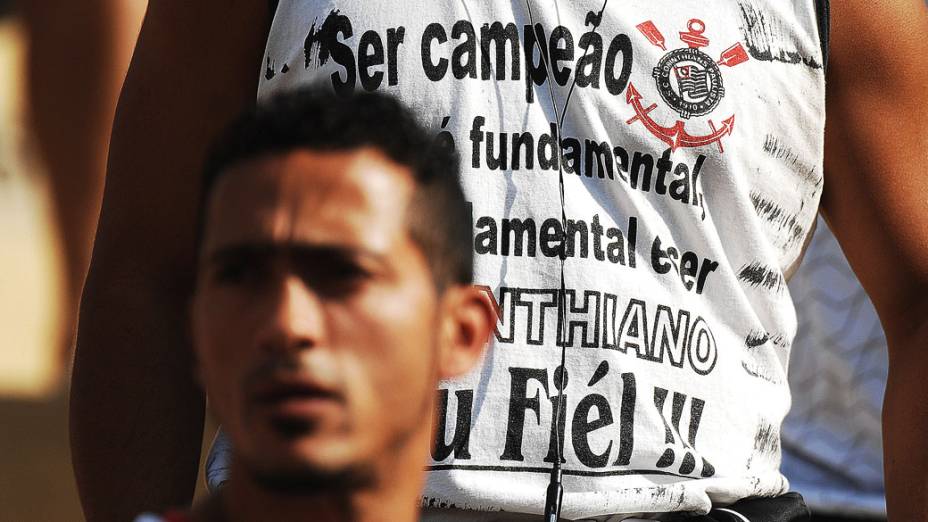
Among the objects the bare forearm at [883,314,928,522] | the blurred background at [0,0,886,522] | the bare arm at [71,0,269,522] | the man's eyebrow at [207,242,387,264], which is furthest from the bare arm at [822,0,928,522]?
the blurred background at [0,0,886,522]

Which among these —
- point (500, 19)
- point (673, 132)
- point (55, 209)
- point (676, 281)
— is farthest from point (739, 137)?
point (55, 209)

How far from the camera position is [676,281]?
1756mm

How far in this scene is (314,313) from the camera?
109 centimetres

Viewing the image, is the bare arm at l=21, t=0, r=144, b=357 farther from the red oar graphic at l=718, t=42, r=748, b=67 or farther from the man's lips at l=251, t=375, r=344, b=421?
the man's lips at l=251, t=375, r=344, b=421

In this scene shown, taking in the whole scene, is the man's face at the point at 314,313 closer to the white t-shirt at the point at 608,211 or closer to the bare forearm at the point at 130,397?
the white t-shirt at the point at 608,211

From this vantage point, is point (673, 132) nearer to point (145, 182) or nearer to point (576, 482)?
point (576, 482)

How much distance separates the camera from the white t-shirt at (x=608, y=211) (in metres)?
1.66

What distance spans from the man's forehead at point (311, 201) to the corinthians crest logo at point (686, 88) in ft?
2.16

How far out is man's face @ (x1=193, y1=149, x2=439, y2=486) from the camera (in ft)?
3.55

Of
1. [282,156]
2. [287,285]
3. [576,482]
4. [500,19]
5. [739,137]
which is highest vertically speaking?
[500,19]

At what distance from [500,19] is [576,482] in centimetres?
56

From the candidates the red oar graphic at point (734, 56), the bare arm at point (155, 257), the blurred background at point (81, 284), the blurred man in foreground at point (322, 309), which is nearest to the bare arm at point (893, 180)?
the red oar graphic at point (734, 56)

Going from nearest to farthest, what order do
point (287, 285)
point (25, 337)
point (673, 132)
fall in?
point (287, 285)
point (673, 132)
point (25, 337)

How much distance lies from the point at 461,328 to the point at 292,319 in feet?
0.65
